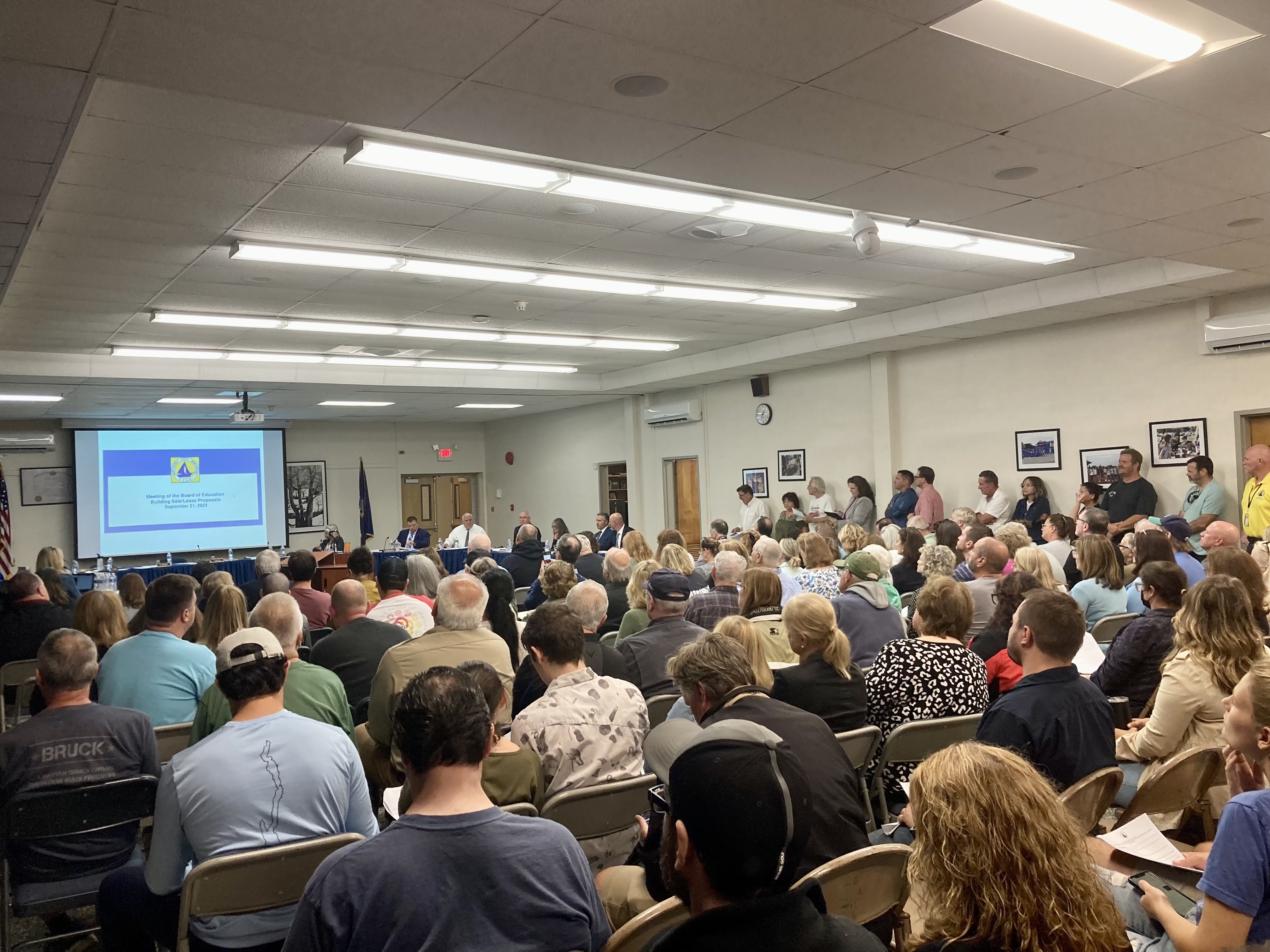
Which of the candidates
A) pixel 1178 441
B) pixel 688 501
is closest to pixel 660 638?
pixel 1178 441

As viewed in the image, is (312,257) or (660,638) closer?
(660,638)

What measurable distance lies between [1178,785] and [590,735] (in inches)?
65.8

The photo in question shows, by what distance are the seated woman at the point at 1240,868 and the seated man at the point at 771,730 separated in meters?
0.65

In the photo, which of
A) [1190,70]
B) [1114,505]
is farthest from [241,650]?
[1114,505]

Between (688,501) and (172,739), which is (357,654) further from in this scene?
(688,501)

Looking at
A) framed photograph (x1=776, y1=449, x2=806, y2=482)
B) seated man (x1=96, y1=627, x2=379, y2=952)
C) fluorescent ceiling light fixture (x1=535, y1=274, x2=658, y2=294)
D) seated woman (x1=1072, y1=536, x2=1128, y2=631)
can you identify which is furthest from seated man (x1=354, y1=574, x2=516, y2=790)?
framed photograph (x1=776, y1=449, x2=806, y2=482)

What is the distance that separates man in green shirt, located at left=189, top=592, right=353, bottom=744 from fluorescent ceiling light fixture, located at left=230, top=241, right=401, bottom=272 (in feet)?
10.9

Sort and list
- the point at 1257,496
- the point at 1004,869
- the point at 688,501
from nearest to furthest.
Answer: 1. the point at 1004,869
2. the point at 1257,496
3. the point at 688,501

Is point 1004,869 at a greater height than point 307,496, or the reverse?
point 307,496

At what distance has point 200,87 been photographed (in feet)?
10.6

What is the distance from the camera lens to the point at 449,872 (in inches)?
62.7

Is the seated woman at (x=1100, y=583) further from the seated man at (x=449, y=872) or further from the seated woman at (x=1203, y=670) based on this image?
the seated man at (x=449, y=872)

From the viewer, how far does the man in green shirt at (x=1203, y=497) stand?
26.6 ft

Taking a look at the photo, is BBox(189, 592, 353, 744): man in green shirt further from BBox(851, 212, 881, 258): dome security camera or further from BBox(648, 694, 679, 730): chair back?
BBox(851, 212, 881, 258): dome security camera
